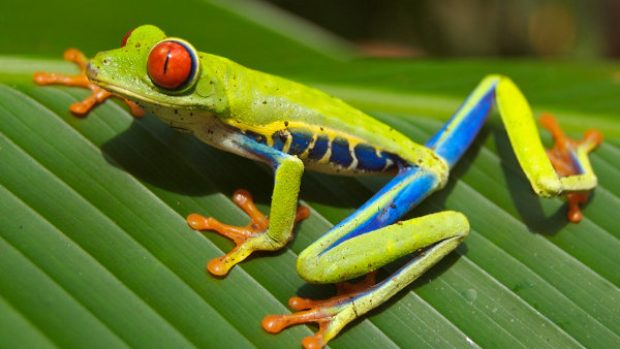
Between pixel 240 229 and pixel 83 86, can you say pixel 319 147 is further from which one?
pixel 83 86

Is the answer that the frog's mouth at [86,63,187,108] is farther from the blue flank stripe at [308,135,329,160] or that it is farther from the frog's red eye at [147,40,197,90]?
the blue flank stripe at [308,135,329,160]

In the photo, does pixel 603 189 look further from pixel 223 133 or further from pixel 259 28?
pixel 259 28

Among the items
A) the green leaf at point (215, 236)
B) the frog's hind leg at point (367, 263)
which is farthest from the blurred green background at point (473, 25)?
the frog's hind leg at point (367, 263)

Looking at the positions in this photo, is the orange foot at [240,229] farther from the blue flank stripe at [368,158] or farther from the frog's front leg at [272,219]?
the blue flank stripe at [368,158]

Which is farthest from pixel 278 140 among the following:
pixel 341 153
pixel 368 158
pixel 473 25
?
pixel 473 25

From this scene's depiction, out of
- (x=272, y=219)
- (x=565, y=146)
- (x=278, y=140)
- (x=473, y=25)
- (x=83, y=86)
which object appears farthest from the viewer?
(x=473, y=25)

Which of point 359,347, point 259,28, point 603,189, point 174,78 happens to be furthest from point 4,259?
point 603,189
